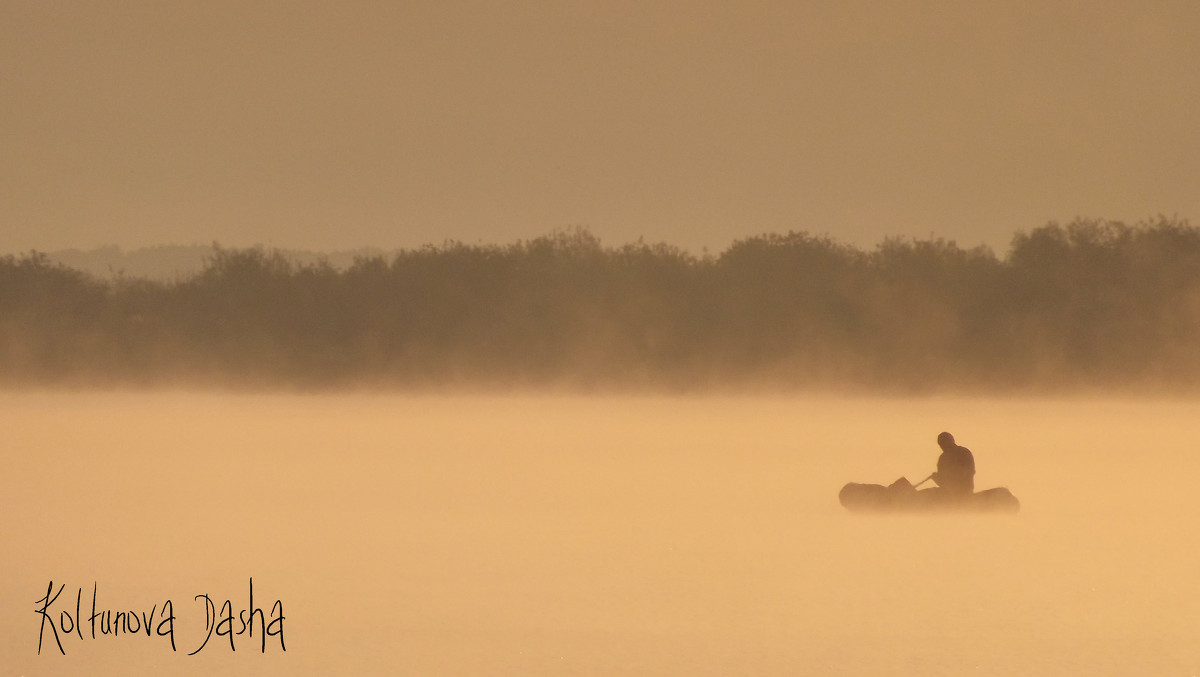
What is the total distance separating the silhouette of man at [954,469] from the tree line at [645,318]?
28.3 m

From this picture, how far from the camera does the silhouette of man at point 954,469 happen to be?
12.0 metres

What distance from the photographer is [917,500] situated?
12234 mm

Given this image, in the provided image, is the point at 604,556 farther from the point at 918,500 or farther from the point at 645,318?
the point at 645,318

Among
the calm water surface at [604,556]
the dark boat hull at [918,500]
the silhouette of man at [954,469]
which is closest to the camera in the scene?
the calm water surface at [604,556]

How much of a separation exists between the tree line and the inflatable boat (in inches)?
1108

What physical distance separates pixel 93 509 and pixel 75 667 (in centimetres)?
622

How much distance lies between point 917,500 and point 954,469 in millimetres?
405

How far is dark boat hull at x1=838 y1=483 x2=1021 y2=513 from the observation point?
40.1 ft

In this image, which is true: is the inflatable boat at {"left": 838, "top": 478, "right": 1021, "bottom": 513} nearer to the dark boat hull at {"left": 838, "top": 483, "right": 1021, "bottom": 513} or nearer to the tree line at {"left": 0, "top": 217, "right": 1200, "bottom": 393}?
the dark boat hull at {"left": 838, "top": 483, "right": 1021, "bottom": 513}

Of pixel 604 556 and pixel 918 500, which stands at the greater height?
pixel 918 500

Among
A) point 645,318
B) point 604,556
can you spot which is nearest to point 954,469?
point 604,556

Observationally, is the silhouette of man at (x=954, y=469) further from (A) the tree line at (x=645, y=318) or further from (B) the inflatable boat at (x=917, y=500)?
(A) the tree line at (x=645, y=318)

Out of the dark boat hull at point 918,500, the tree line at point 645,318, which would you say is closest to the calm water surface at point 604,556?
the dark boat hull at point 918,500

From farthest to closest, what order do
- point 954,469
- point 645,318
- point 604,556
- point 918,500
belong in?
point 645,318 → point 918,500 → point 954,469 → point 604,556
